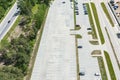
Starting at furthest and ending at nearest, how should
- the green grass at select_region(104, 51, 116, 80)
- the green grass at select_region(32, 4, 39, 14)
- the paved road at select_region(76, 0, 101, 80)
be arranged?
the green grass at select_region(32, 4, 39, 14) < the paved road at select_region(76, 0, 101, 80) < the green grass at select_region(104, 51, 116, 80)

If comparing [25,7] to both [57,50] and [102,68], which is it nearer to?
[57,50]

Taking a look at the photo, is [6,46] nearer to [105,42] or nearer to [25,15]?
[25,15]

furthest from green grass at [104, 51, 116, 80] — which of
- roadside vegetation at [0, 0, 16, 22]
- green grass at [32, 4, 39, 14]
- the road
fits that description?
roadside vegetation at [0, 0, 16, 22]

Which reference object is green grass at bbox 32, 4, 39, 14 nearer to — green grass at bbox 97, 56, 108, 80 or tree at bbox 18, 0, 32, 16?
tree at bbox 18, 0, 32, 16

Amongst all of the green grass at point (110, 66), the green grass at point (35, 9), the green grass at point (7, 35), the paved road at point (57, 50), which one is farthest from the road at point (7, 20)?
the green grass at point (110, 66)

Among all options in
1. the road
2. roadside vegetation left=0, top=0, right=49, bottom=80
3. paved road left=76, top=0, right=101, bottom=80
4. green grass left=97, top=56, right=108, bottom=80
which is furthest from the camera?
the road

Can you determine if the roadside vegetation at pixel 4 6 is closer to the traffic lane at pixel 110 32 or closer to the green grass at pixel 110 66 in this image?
the traffic lane at pixel 110 32

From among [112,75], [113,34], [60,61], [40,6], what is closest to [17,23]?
[40,6]
